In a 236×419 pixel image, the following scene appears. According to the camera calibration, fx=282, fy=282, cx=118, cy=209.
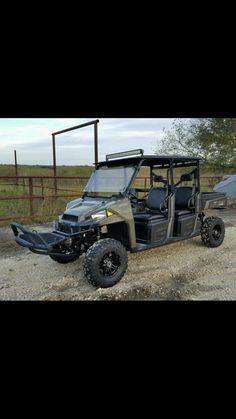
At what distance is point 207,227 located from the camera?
5746 millimetres

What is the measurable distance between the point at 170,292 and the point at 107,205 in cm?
151

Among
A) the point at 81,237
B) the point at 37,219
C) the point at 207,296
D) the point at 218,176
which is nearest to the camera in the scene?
the point at 207,296

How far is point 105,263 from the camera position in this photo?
12.7 feet

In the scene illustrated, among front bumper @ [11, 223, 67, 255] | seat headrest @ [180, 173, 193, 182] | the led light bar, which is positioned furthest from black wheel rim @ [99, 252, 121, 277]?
seat headrest @ [180, 173, 193, 182]

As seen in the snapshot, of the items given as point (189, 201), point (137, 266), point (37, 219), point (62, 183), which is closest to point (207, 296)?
point (137, 266)

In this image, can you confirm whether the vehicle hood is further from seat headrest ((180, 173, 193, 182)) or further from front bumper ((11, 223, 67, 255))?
seat headrest ((180, 173, 193, 182))

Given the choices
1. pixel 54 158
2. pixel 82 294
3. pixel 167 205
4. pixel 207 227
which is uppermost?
pixel 54 158

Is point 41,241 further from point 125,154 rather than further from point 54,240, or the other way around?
point 125,154

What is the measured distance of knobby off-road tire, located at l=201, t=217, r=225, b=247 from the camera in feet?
18.9

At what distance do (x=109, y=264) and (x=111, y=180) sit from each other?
156cm

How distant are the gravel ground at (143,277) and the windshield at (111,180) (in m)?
1.35

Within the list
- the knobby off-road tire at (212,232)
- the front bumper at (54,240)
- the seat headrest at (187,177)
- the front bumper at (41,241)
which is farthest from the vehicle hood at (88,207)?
the knobby off-road tire at (212,232)

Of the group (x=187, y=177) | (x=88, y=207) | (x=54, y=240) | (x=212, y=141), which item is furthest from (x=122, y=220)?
(x=212, y=141)

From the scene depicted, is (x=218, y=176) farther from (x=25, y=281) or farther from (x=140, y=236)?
(x=25, y=281)
